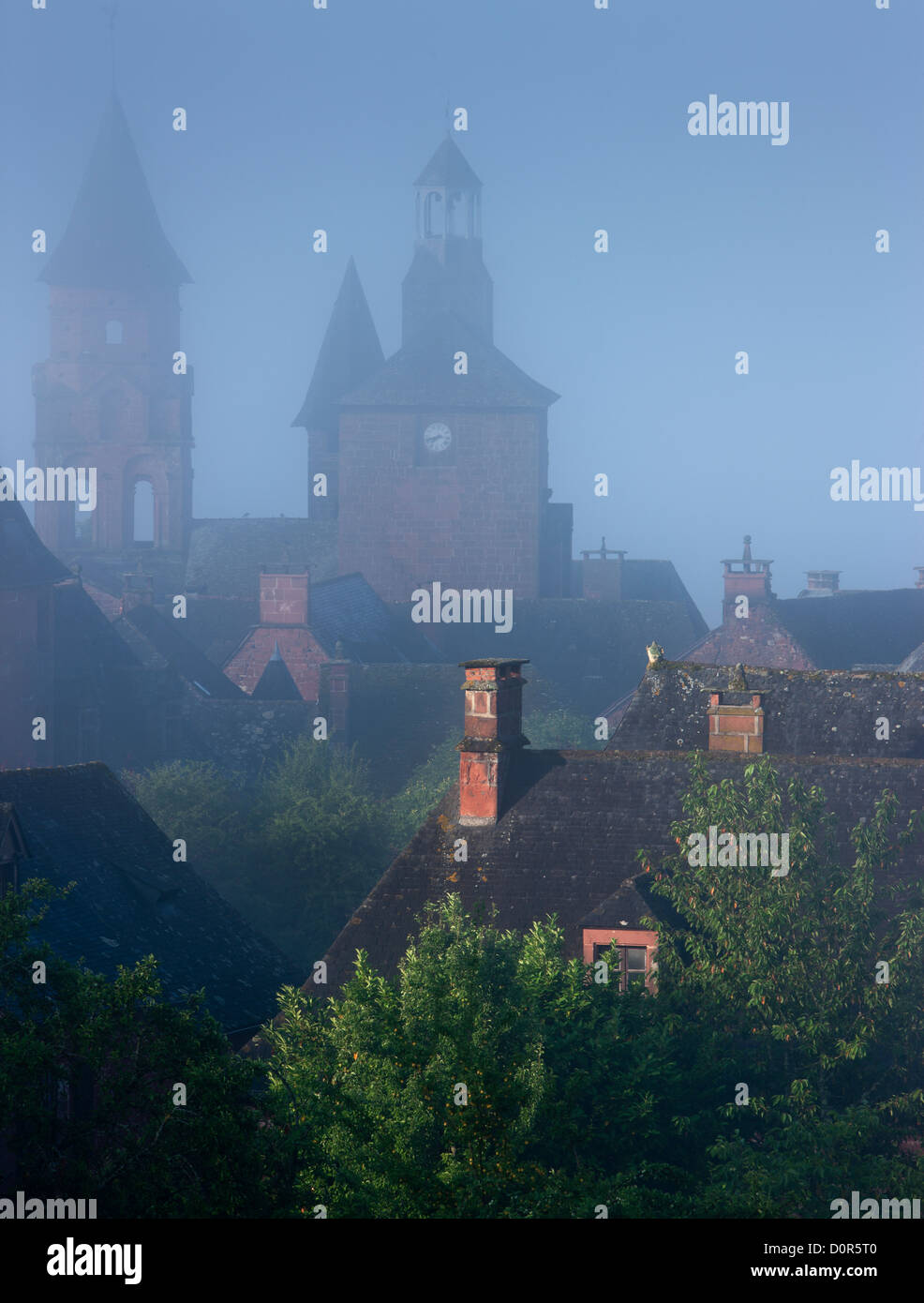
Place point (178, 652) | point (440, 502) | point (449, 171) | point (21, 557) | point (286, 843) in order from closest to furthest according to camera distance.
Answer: point (286, 843) → point (21, 557) → point (178, 652) → point (440, 502) → point (449, 171)

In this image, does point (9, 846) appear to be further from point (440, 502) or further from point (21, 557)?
point (440, 502)

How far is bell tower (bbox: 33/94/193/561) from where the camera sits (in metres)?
94.5

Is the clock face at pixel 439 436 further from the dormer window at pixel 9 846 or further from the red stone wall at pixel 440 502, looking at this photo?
the dormer window at pixel 9 846

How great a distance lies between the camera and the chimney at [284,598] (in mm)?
64250

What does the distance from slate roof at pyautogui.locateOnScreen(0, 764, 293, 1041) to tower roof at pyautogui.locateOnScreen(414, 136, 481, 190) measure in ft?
230

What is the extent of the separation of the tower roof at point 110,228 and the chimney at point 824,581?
138 feet

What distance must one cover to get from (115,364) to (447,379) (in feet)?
87.0

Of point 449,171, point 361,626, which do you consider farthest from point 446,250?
point 361,626

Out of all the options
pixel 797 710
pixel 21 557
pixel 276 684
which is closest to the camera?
pixel 797 710

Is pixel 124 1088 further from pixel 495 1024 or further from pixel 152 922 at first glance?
pixel 152 922

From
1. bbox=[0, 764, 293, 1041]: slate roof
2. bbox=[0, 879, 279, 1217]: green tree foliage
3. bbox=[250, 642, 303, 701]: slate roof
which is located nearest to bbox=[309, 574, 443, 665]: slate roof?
bbox=[250, 642, 303, 701]: slate roof

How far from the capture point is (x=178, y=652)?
64.0 m
